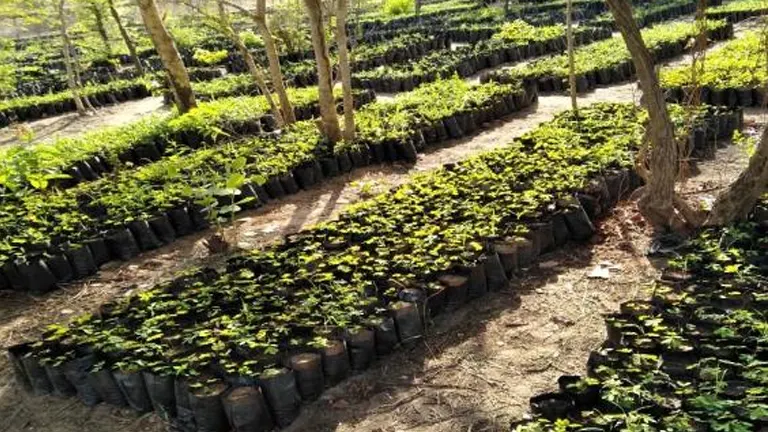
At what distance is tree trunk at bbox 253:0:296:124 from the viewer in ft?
28.4

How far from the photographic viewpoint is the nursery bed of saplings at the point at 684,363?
287 cm

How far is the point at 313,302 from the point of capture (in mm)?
4359

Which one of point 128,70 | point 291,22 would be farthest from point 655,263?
point 128,70

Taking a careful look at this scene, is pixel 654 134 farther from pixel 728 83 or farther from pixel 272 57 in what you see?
pixel 272 57

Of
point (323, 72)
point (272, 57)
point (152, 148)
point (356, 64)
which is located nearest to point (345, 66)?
point (323, 72)

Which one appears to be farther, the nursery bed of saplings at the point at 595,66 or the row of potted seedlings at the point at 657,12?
the row of potted seedlings at the point at 657,12

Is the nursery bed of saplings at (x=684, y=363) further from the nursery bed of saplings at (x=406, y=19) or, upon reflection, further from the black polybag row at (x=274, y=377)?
the nursery bed of saplings at (x=406, y=19)

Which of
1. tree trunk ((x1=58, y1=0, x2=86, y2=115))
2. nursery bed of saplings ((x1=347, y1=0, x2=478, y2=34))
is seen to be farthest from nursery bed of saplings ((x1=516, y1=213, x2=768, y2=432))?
nursery bed of saplings ((x1=347, y1=0, x2=478, y2=34))

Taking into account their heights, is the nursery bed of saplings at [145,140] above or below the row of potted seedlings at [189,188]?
above

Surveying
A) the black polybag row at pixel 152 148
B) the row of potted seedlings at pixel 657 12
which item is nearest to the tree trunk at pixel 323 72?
the black polybag row at pixel 152 148

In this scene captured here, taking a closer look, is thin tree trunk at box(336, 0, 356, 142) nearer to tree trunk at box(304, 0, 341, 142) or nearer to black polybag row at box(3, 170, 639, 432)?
tree trunk at box(304, 0, 341, 142)

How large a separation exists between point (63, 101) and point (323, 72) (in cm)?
1050

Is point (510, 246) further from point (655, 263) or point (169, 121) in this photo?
point (169, 121)

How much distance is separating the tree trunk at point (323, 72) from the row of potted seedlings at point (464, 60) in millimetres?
4399
